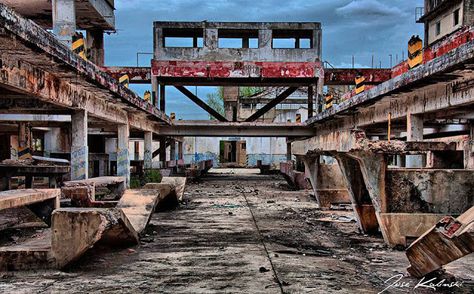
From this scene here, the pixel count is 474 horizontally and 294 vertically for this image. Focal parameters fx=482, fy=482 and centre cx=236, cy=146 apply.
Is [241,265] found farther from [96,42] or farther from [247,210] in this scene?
[96,42]

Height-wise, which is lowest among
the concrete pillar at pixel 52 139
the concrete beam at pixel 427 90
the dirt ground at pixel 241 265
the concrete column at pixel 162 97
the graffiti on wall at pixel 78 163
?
the dirt ground at pixel 241 265

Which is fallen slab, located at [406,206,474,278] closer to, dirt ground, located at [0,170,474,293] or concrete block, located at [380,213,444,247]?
dirt ground, located at [0,170,474,293]

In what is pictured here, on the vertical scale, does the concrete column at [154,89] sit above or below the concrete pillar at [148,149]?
above

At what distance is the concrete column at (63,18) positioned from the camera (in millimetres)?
20172

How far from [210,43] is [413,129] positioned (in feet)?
55.2

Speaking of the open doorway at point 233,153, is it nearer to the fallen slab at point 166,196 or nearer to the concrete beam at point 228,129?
the concrete beam at point 228,129

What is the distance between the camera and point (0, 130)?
68.5 ft

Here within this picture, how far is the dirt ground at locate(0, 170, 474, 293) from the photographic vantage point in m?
4.36

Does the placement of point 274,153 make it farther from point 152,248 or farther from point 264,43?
point 152,248

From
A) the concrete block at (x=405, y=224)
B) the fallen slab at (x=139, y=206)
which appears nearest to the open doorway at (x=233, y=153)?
the fallen slab at (x=139, y=206)

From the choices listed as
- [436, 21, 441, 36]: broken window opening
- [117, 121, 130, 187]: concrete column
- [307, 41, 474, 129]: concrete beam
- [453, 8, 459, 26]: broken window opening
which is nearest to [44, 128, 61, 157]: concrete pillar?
[117, 121, 130, 187]: concrete column

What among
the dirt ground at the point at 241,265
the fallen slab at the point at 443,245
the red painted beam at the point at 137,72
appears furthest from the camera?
the red painted beam at the point at 137,72

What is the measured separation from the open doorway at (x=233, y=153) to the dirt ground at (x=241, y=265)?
3709cm

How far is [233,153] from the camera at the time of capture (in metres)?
48.1
